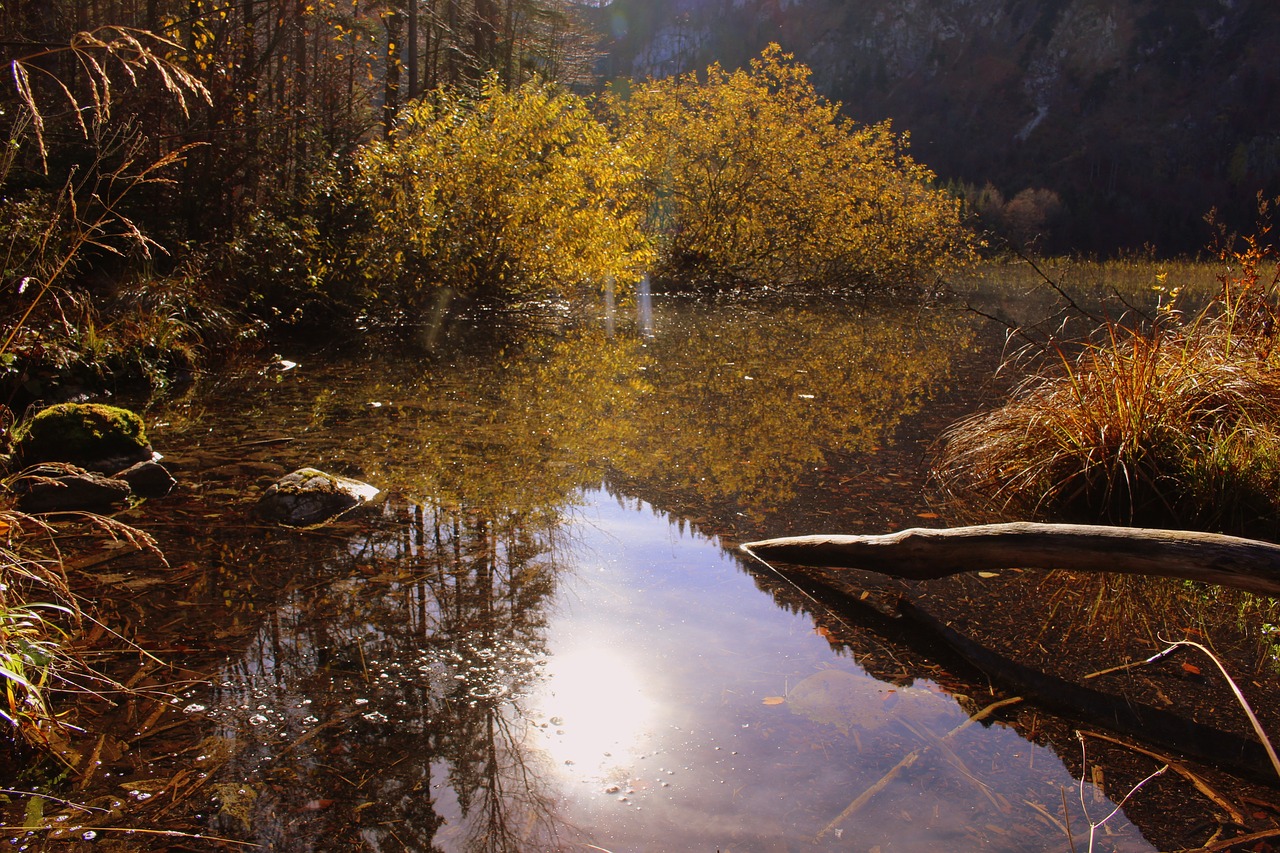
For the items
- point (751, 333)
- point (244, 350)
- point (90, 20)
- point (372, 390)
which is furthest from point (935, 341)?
point (90, 20)

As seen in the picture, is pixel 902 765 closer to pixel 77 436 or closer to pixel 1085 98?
pixel 77 436

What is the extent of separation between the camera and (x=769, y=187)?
20438 mm

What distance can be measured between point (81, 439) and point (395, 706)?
11.3ft

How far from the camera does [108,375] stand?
24.3ft

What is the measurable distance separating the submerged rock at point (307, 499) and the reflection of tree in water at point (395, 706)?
0.42 metres

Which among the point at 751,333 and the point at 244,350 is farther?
the point at 751,333

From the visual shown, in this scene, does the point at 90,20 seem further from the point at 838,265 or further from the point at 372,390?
the point at 838,265

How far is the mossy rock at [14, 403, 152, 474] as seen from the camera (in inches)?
200

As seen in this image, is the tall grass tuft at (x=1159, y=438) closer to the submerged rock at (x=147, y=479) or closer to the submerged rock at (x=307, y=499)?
the submerged rock at (x=307, y=499)

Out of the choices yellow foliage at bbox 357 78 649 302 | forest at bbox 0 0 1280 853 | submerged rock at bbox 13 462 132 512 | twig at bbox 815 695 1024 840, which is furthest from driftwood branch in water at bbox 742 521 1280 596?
yellow foliage at bbox 357 78 649 302

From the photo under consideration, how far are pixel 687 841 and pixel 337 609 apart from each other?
6.22ft

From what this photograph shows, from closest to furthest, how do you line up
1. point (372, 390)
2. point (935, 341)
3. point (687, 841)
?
point (687, 841) < point (372, 390) < point (935, 341)

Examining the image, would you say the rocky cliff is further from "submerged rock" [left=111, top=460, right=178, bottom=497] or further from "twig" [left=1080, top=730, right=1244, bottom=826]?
"twig" [left=1080, top=730, right=1244, bottom=826]

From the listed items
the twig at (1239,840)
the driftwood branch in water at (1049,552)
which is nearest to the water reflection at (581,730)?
the twig at (1239,840)
